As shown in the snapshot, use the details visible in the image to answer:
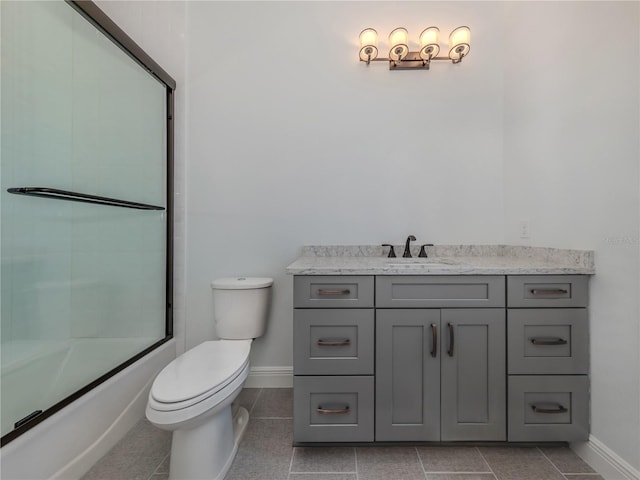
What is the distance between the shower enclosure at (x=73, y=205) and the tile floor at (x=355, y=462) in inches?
15.3

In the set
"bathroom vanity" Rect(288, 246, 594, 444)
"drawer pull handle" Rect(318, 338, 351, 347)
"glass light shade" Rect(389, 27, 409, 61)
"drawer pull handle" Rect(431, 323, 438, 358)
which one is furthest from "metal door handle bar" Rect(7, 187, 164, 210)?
"glass light shade" Rect(389, 27, 409, 61)

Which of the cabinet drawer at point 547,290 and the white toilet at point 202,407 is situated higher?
the cabinet drawer at point 547,290

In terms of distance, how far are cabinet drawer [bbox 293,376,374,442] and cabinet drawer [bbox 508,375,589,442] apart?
645 mm

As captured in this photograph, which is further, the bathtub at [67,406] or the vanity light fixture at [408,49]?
the vanity light fixture at [408,49]

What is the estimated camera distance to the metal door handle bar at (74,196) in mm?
1084

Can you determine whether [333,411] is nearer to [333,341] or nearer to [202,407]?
[333,341]

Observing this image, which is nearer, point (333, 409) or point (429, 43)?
point (333, 409)

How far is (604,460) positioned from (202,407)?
64.7 inches

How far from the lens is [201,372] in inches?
47.4

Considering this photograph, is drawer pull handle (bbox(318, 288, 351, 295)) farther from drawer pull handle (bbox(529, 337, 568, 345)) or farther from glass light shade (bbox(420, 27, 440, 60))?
glass light shade (bbox(420, 27, 440, 60))

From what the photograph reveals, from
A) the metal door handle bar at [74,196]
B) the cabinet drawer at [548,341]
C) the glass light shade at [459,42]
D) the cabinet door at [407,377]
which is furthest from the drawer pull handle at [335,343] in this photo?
the glass light shade at [459,42]

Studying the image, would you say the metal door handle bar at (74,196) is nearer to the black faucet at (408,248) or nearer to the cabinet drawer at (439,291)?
the cabinet drawer at (439,291)

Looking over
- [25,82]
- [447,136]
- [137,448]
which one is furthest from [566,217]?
[25,82]

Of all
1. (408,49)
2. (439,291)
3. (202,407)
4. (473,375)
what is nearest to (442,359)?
(473,375)
